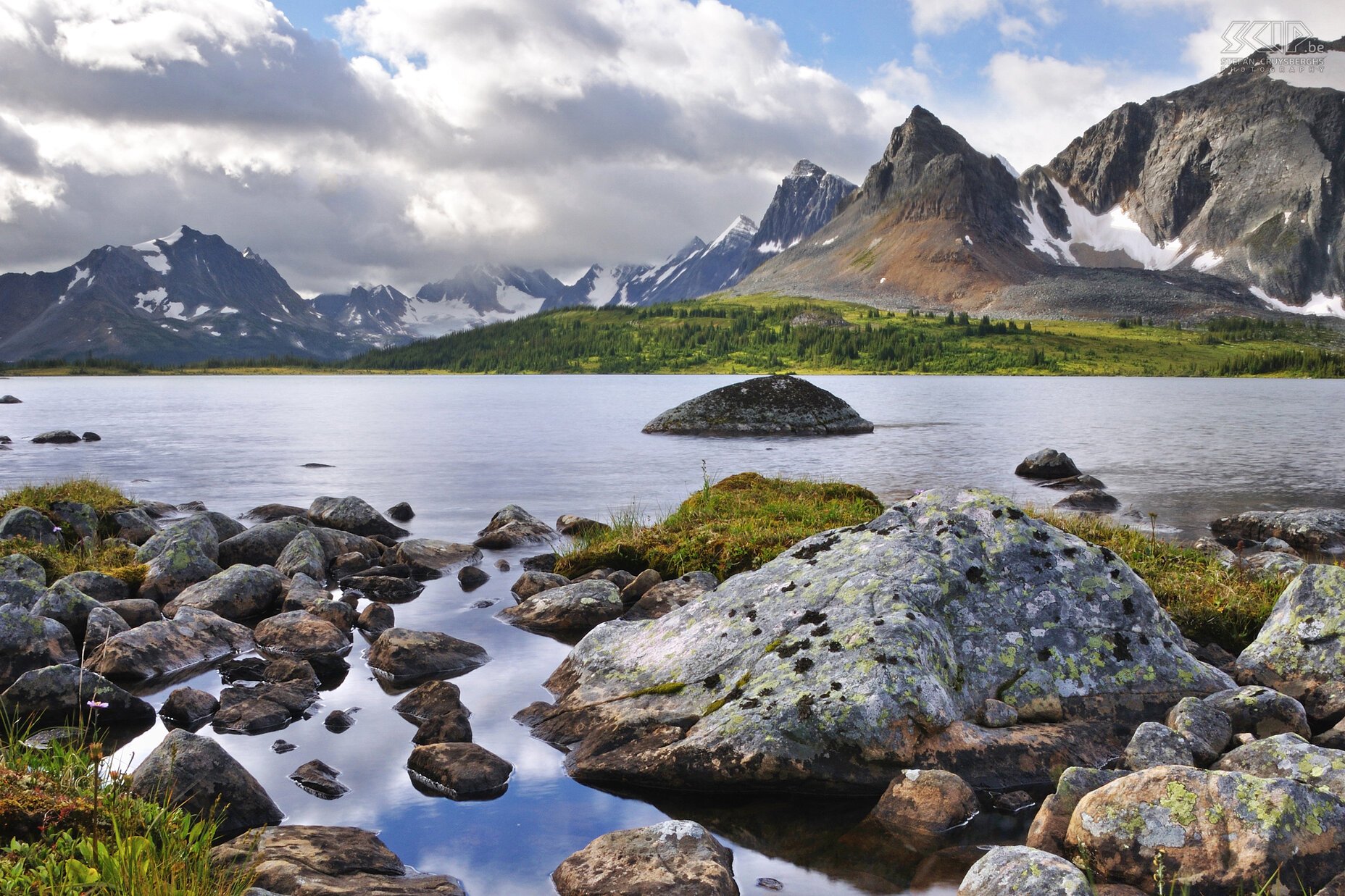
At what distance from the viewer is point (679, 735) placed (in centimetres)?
902

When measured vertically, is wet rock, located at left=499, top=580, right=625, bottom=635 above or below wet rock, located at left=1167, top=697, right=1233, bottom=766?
below

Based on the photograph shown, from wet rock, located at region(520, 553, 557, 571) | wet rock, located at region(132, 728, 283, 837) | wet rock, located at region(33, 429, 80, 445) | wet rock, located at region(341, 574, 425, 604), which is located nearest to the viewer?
wet rock, located at region(132, 728, 283, 837)

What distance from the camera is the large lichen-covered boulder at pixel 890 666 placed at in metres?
8.52

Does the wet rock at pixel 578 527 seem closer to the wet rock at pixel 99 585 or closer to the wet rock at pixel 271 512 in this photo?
the wet rock at pixel 271 512

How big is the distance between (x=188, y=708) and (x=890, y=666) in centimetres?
810

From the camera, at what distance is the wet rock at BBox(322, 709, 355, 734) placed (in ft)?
33.4

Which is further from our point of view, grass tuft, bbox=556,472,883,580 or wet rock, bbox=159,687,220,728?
grass tuft, bbox=556,472,883,580

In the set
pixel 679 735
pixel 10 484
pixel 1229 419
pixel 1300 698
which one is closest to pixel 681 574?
pixel 679 735

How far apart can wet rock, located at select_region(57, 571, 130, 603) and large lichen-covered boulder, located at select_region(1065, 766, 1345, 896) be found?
49.3 ft

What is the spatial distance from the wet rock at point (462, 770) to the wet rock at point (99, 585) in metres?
9.02

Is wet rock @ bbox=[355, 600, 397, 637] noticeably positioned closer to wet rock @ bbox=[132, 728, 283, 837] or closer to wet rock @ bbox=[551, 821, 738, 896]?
wet rock @ bbox=[132, 728, 283, 837]

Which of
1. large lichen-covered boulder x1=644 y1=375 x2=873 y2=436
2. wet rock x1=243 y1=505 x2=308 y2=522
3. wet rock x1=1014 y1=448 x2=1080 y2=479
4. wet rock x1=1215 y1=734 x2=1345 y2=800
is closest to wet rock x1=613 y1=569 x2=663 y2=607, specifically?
wet rock x1=1215 y1=734 x2=1345 y2=800

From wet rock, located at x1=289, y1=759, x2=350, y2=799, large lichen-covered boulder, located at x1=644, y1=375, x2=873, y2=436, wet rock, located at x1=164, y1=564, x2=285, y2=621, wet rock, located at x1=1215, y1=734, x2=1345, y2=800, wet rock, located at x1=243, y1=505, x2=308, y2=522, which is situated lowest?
wet rock, located at x1=243, y1=505, x2=308, y2=522

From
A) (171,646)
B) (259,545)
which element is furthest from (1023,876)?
(259,545)
